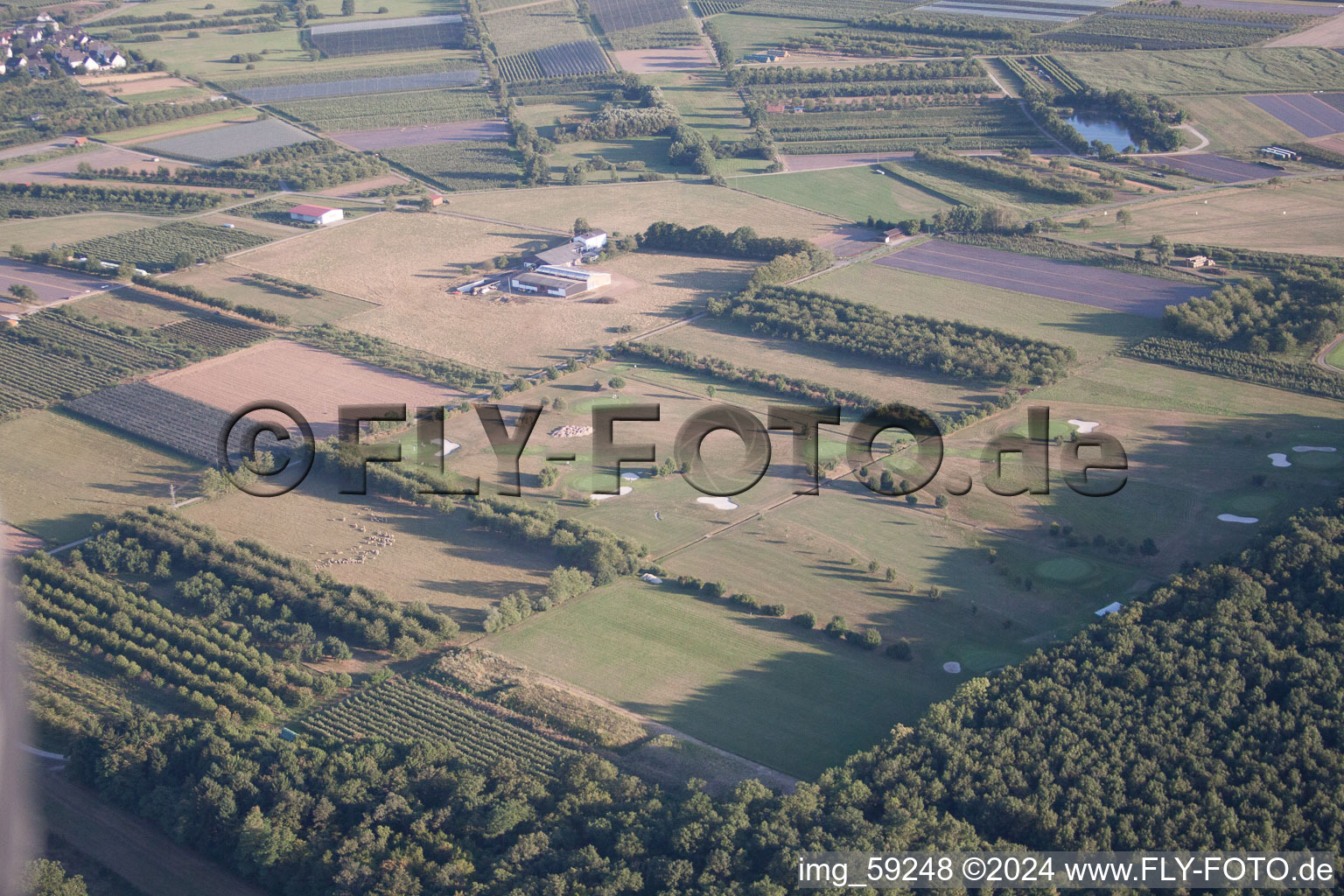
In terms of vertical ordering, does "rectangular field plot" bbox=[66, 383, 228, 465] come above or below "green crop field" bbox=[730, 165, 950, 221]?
below

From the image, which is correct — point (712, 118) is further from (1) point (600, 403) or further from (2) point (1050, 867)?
(2) point (1050, 867)

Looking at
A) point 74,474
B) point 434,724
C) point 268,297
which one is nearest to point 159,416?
point 74,474

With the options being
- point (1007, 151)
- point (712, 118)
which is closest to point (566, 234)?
point (712, 118)

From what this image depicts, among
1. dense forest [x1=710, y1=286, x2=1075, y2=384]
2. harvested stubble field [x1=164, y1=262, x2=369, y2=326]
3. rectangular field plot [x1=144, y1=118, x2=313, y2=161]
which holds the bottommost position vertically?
dense forest [x1=710, y1=286, x2=1075, y2=384]

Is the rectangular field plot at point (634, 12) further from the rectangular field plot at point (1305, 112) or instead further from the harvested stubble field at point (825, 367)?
the harvested stubble field at point (825, 367)

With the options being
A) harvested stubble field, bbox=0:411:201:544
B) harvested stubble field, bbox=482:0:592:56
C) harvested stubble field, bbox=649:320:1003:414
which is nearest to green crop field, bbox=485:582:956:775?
harvested stubble field, bbox=649:320:1003:414

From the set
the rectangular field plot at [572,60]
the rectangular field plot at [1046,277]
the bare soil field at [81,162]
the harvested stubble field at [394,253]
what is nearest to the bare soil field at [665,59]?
the rectangular field plot at [572,60]

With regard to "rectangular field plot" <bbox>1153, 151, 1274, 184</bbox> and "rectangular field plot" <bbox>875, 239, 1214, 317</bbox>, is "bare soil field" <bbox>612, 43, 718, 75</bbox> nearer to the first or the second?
"rectangular field plot" <bbox>1153, 151, 1274, 184</bbox>
